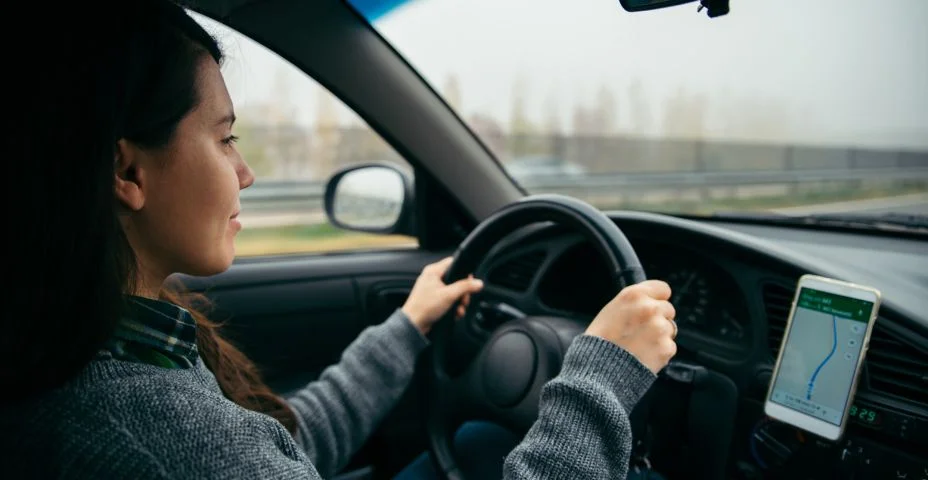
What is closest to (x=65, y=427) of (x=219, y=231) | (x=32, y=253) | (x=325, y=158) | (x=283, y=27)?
(x=32, y=253)

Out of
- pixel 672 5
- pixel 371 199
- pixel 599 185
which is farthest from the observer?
pixel 599 185

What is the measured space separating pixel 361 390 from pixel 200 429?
92 centimetres

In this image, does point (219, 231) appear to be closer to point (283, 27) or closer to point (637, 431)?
point (637, 431)

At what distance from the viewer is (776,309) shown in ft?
5.72

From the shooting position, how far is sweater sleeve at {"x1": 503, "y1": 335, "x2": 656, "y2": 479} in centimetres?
124

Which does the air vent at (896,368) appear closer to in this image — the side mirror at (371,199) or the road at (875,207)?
the road at (875,207)

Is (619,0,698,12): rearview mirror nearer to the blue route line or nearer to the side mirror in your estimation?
the blue route line

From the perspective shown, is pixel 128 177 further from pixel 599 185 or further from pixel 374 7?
pixel 599 185

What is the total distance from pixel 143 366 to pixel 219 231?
0.77ft

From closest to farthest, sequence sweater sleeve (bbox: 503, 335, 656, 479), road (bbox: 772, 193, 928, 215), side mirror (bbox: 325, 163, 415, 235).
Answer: sweater sleeve (bbox: 503, 335, 656, 479)
road (bbox: 772, 193, 928, 215)
side mirror (bbox: 325, 163, 415, 235)

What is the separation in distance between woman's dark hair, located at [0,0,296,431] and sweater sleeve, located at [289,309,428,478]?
93 centimetres

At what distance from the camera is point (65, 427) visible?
3.27 feet

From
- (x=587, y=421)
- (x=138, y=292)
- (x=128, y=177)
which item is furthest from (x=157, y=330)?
(x=587, y=421)

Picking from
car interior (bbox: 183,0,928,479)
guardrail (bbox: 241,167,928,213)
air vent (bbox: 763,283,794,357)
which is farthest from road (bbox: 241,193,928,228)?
guardrail (bbox: 241,167,928,213)
